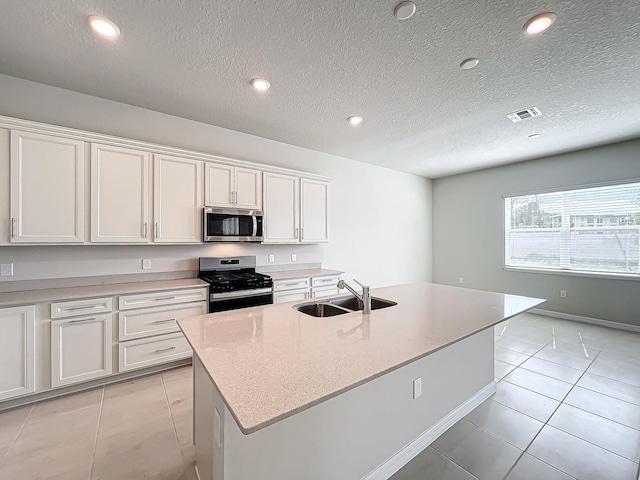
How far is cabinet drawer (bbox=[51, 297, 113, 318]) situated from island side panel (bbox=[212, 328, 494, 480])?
5.20 ft

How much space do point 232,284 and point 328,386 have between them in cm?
231

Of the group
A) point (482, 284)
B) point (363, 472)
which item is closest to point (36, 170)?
→ point (363, 472)

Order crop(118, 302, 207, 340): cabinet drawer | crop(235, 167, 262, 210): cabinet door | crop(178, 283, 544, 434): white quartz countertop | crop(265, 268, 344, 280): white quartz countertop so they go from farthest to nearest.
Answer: crop(265, 268, 344, 280): white quartz countertop < crop(235, 167, 262, 210): cabinet door < crop(118, 302, 207, 340): cabinet drawer < crop(178, 283, 544, 434): white quartz countertop

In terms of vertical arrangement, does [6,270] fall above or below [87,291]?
above

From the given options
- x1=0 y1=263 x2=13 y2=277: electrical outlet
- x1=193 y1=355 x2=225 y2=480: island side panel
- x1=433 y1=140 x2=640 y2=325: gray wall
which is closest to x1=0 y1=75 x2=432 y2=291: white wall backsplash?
x1=0 y1=263 x2=13 y2=277: electrical outlet

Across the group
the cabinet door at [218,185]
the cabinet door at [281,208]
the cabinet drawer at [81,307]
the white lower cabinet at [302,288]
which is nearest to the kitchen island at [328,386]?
the cabinet drawer at [81,307]

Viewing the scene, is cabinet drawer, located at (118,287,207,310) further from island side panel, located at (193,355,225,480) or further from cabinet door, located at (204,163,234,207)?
island side panel, located at (193,355,225,480)

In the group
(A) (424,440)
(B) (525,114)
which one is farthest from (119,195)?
(B) (525,114)

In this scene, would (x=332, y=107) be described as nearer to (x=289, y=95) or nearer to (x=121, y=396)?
(x=289, y=95)

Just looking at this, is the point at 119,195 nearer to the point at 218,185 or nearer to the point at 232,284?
the point at 218,185

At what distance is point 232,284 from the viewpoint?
299cm

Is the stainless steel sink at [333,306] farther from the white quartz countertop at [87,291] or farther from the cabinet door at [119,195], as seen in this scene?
the cabinet door at [119,195]

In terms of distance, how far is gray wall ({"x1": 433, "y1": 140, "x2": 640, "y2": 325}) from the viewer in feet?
13.3

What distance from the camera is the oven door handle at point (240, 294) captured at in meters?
2.91
